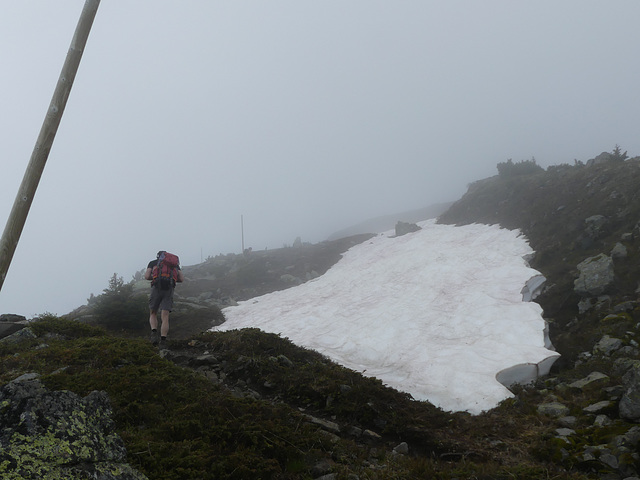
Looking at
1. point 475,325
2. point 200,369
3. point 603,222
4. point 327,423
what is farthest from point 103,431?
point 603,222

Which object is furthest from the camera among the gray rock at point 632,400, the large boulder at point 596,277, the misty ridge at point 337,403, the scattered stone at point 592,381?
the large boulder at point 596,277

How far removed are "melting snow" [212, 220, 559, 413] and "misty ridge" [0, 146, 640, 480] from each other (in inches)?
33.2

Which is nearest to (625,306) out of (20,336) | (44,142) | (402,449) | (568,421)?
(568,421)

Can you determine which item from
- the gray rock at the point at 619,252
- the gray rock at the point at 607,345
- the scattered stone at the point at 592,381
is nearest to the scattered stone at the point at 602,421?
the scattered stone at the point at 592,381

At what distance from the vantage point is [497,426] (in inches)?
273

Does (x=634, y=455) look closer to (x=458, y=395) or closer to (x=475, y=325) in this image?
(x=458, y=395)

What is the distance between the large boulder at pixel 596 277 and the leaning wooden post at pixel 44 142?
1460 cm

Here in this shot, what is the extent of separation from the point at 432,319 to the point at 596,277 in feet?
18.2

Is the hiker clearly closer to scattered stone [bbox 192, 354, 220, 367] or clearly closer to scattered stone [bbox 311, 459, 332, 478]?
scattered stone [bbox 192, 354, 220, 367]

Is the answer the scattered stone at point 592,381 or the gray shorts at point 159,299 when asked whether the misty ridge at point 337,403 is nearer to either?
the scattered stone at point 592,381

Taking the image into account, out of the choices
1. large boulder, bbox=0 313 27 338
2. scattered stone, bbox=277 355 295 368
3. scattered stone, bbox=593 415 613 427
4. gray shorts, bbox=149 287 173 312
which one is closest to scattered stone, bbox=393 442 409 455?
scattered stone, bbox=593 415 613 427

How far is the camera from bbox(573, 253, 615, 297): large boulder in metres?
11.7

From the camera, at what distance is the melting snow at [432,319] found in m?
9.59

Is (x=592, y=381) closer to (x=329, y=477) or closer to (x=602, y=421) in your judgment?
(x=602, y=421)
